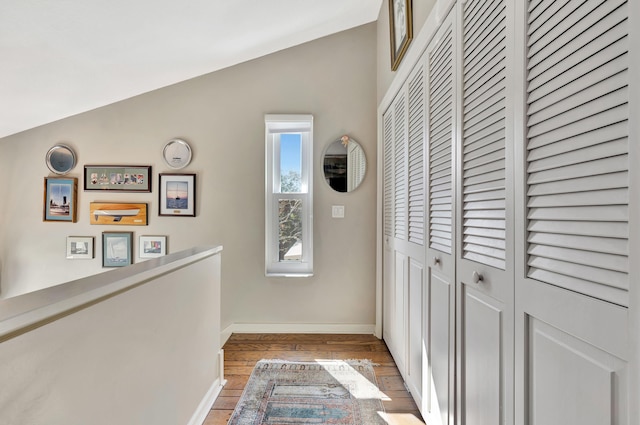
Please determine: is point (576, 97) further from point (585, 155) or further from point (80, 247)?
point (80, 247)

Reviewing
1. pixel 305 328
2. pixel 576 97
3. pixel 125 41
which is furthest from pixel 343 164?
pixel 576 97

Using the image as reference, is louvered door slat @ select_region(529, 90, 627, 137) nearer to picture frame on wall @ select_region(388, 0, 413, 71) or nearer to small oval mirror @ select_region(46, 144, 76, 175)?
picture frame on wall @ select_region(388, 0, 413, 71)

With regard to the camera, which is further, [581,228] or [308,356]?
[308,356]

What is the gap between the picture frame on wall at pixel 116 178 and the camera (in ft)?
9.73

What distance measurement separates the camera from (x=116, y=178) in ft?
9.77

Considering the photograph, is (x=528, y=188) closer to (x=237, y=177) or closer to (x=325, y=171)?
(x=325, y=171)

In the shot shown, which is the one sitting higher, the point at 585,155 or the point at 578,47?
the point at 578,47

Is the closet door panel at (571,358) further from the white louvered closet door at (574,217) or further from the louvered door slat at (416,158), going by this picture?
the louvered door slat at (416,158)

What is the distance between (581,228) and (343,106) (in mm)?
2479

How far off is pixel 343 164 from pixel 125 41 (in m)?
1.78

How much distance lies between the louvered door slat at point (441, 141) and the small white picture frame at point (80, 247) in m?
2.95

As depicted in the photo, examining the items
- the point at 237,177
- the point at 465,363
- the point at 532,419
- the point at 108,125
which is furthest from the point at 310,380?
the point at 108,125

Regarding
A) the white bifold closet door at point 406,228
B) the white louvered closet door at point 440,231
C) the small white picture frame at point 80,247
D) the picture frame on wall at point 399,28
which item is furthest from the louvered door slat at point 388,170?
the small white picture frame at point 80,247

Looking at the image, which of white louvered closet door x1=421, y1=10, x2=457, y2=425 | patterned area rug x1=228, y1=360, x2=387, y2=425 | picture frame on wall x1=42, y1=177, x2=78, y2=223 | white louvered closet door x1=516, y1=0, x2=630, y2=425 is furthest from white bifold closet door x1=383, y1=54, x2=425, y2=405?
picture frame on wall x1=42, y1=177, x2=78, y2=223
